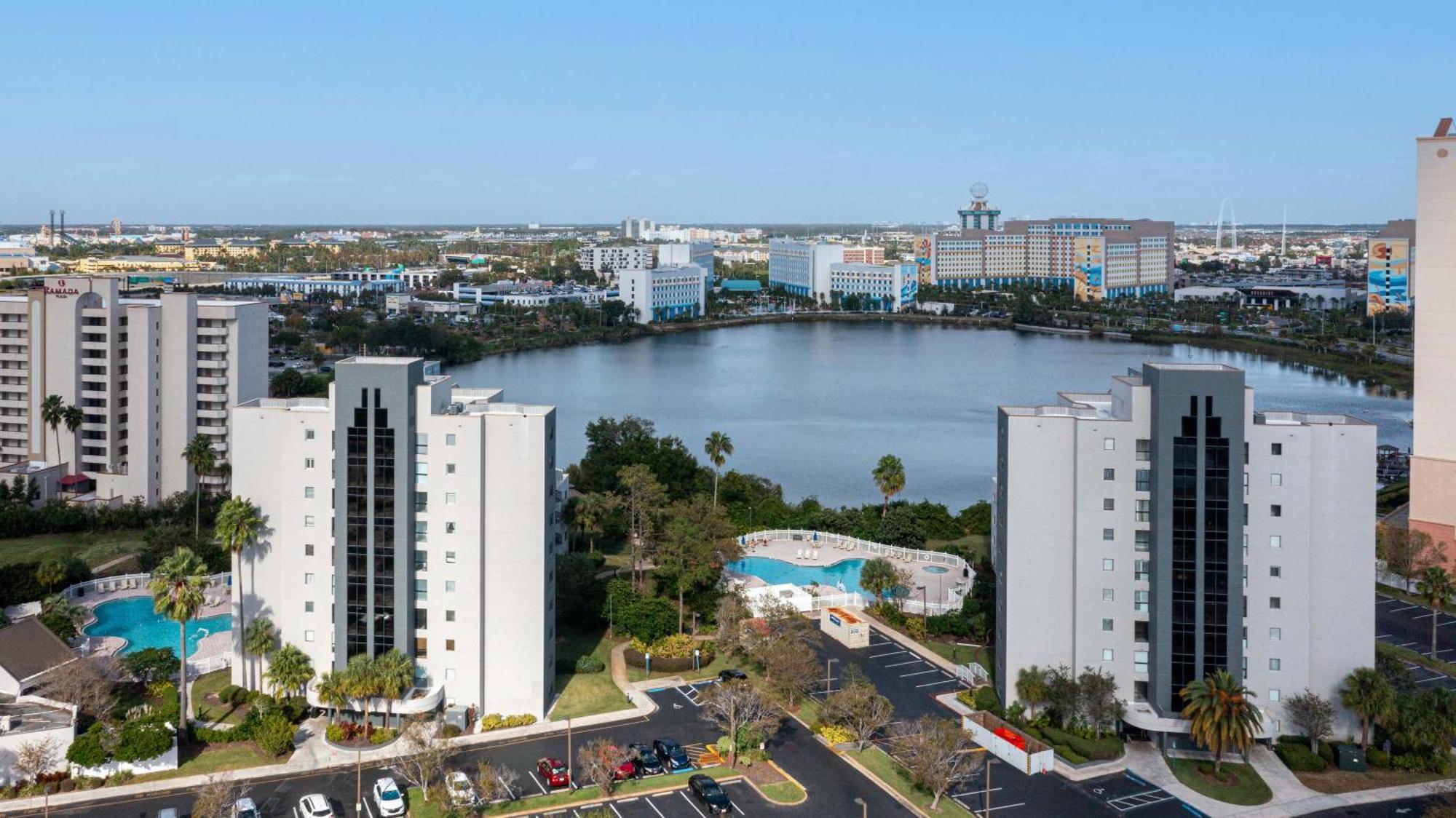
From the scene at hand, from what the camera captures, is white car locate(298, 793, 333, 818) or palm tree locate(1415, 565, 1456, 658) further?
palm tree locate(1415, 565, 1456, 658)

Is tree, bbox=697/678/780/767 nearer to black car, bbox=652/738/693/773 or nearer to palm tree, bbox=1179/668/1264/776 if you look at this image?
black car, bbox=652/738/693/773

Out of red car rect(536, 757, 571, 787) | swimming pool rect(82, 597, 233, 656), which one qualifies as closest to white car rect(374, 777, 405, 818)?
red car rect(536, 757, 571, 787)

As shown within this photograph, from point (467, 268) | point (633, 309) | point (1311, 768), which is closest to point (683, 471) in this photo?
point (1311, 768)

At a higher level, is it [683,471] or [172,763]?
[683,471]

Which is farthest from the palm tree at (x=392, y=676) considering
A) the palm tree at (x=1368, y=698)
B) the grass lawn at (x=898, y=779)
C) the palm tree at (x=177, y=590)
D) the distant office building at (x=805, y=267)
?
the distant office building at (x=805, y=267)

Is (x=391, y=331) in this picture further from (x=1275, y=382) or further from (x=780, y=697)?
(x=780, y=697)

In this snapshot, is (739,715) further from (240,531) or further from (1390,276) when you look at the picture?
(1390,276)
